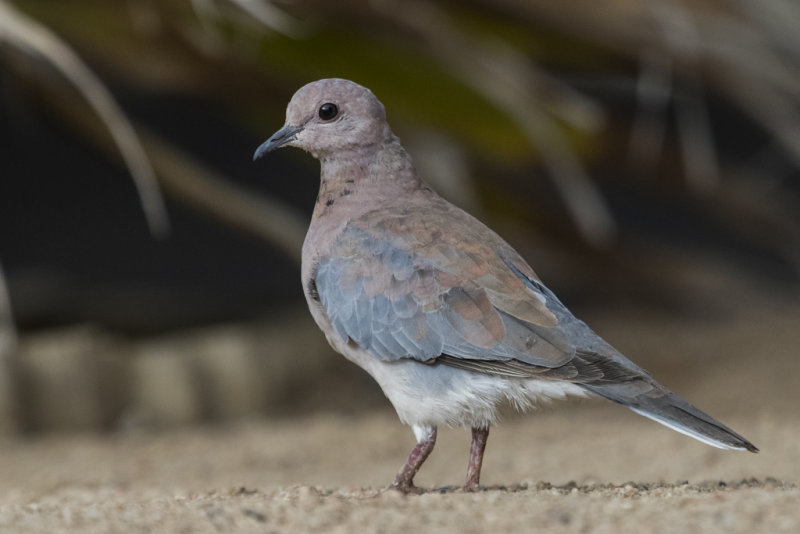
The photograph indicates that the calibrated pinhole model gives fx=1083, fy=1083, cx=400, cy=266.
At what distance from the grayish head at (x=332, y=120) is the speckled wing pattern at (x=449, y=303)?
8.9 inches

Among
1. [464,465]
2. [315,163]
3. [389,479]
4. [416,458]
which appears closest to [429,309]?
[416,458]

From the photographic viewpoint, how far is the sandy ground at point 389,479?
197 centimetres

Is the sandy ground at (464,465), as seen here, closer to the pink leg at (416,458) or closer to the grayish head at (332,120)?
the pink leg at (416,458)

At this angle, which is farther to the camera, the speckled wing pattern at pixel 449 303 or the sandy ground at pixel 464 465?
the speckled wing pattern at pixel 449 303

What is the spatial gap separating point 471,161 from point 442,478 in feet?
7.32

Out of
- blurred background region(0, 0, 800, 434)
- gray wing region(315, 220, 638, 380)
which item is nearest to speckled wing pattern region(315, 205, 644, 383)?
gray wing region(315, 220, 638, 380)

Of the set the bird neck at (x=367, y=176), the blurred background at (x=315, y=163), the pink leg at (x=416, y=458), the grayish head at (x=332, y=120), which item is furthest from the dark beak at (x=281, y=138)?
the blurred background at (x=315, y=163)

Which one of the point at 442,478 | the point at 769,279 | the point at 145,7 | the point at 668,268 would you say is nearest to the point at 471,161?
the point at 668,268

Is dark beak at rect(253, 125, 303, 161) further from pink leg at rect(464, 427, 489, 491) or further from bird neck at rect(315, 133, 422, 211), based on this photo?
pink leg at rect(464, 427, 489, 491)

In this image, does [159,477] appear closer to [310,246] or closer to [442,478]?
[442,478]

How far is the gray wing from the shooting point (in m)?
2.41

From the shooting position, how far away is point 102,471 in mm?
3916

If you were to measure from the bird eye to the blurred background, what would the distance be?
1.49 meters

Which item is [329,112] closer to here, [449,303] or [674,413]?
[449,303]
